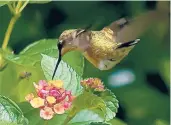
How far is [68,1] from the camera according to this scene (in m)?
1.77

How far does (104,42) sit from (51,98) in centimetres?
13

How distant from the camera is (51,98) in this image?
3.18ft

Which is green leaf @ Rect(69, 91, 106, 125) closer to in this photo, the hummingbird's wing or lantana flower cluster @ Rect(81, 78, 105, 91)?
lantana flower cluster @ Rect(81, 78, 105, 91)

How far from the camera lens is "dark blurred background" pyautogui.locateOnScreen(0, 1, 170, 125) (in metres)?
1.68

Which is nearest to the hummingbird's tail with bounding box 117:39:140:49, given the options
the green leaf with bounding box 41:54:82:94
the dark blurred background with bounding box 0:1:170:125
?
the green leaf with bounding box 41:54:82:94

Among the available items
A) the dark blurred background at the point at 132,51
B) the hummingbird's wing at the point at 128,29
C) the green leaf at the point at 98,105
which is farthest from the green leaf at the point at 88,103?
the dark blurred background at the point at 132,51

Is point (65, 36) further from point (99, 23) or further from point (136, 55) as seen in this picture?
point (136, 55)

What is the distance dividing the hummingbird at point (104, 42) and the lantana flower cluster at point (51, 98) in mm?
57

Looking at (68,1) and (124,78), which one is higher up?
(68,1)

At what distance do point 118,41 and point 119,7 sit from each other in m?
0.73

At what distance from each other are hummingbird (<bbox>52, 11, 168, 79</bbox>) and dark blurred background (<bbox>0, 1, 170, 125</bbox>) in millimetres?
610

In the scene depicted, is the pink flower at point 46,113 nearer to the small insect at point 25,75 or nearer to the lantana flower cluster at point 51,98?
the lantana flower cluster at point 51,98

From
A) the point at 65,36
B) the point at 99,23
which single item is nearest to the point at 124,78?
the point at 99,23

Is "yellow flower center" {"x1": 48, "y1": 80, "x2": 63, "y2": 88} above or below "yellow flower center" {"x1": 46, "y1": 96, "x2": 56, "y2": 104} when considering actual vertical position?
above
